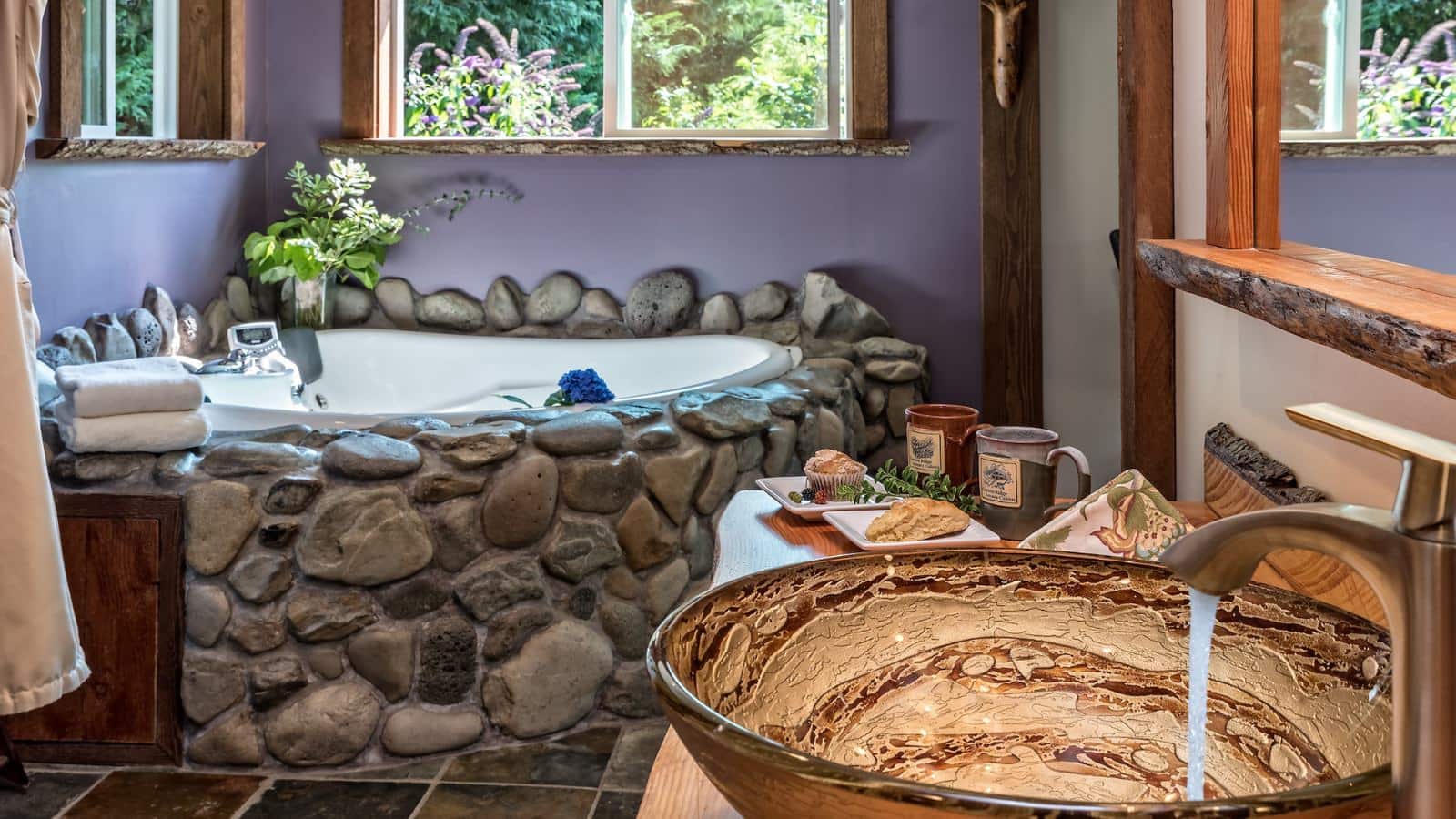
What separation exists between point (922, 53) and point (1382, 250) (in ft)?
10.7

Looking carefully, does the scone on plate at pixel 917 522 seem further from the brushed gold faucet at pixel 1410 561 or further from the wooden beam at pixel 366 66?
the wooden beam at pixel 366 66

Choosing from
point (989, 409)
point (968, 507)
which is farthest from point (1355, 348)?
point (989, 409)

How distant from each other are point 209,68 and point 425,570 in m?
2.05

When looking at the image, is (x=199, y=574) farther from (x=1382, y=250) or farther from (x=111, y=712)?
(x=1382, y=250)

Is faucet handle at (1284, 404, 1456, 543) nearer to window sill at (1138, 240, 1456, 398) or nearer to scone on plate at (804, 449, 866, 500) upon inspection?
window sill at (1138, 240, 1456, 398)

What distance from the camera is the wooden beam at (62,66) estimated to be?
2.96m

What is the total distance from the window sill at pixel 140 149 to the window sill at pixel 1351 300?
8.55 feet

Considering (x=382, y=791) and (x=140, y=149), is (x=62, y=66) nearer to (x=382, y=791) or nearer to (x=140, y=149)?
(x=140, y=149)

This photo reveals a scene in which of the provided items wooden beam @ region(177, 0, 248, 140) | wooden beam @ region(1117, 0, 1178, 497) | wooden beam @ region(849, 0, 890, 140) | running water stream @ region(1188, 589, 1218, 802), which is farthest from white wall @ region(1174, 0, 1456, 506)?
wooden beam @ region(177, 0, 248, 140)

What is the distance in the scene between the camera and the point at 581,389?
3.18m

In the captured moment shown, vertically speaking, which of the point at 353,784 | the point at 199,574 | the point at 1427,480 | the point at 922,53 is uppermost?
the point at 922,53

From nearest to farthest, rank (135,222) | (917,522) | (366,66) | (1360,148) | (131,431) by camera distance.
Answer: (1360,148) → (917,522) → (131,431) → (135,222) → (366,66)

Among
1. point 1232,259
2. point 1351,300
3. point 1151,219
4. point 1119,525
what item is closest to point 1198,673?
point 1351,300

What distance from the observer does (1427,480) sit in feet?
1.53
